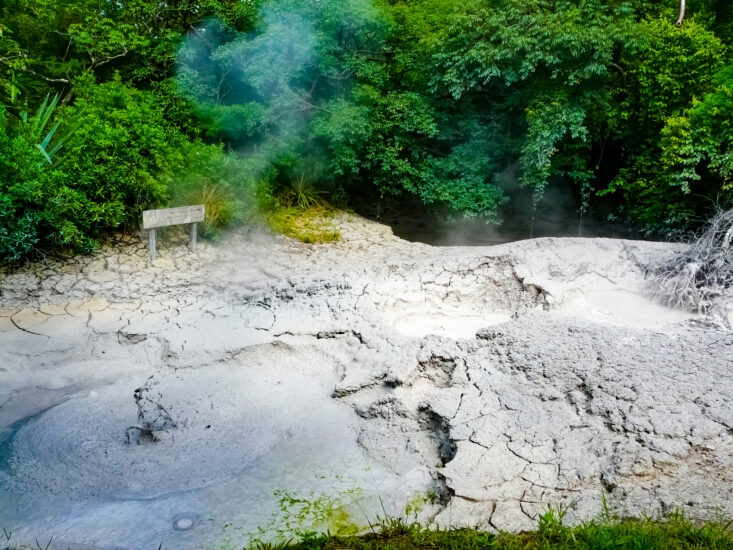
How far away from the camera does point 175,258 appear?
6.44 metres

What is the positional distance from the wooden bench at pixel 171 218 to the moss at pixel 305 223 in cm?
133

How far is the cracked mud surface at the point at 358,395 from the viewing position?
107 inches

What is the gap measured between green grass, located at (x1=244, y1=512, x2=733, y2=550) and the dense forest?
213 inches

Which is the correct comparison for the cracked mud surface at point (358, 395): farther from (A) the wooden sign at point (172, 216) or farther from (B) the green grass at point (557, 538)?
(A) the wooden sign at point (172, 216)

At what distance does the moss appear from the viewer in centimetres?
775

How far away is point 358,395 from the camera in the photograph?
381cm

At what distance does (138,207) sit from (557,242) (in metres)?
5.28

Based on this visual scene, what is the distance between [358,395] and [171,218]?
3.81 meters

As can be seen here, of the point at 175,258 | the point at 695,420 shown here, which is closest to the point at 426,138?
the point at 175,258

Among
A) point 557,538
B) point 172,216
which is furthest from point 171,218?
point 557,538

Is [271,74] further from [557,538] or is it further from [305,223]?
[557,538]

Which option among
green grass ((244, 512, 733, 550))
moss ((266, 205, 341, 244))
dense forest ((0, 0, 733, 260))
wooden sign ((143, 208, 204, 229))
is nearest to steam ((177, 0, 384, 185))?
dense forest ((0, 0, 733, 260))

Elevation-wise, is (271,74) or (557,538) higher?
(271,74)

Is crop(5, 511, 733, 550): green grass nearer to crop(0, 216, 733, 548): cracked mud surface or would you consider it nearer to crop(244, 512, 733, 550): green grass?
crop(244, 512, 733, 550): green grass
